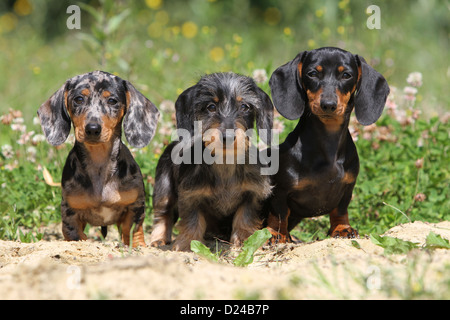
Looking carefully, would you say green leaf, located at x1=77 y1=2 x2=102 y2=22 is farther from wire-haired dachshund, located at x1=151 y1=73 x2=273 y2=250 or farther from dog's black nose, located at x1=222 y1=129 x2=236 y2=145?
dog's black nose, located at x1=222 y1=129 x2=236 y2=145

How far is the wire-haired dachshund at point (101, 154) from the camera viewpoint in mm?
4344

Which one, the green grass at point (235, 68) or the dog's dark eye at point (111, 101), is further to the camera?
the green grass at point (235, 68)

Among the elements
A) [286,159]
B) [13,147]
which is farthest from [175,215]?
[13,147]

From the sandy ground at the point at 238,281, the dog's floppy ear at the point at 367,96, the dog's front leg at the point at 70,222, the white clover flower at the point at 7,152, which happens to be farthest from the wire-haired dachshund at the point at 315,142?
the white clover flower at the point at 7,152

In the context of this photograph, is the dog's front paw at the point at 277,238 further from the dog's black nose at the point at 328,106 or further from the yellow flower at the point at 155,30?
the yellow flower at the point at 155,30

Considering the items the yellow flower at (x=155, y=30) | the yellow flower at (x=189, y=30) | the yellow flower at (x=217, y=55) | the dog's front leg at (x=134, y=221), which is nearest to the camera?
the dog's front leg at (x=134, y=221)

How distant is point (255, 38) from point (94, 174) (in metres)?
7.91

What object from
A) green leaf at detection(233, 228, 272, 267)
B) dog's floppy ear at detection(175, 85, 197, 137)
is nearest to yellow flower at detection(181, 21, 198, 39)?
dog's floppy ear at detection(175, 85, 197, 137)

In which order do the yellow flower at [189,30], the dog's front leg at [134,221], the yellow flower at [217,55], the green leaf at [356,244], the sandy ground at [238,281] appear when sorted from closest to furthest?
the sandy ground at [238,281] < the green leaf at [356,244] < the dog's front leg at [134,221] < the yellow flower at [217,55] < the yellow flower at [189,30]

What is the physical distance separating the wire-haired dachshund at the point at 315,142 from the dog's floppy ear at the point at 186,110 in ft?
1.99

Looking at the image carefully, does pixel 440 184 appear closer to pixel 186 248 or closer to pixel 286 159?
pixel 286 159

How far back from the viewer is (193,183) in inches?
175

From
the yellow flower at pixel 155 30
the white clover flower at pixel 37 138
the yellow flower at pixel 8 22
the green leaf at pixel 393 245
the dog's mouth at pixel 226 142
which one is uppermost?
the yellow flower at pixel 8 22

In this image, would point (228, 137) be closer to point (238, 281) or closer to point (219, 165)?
point (219, 165)
